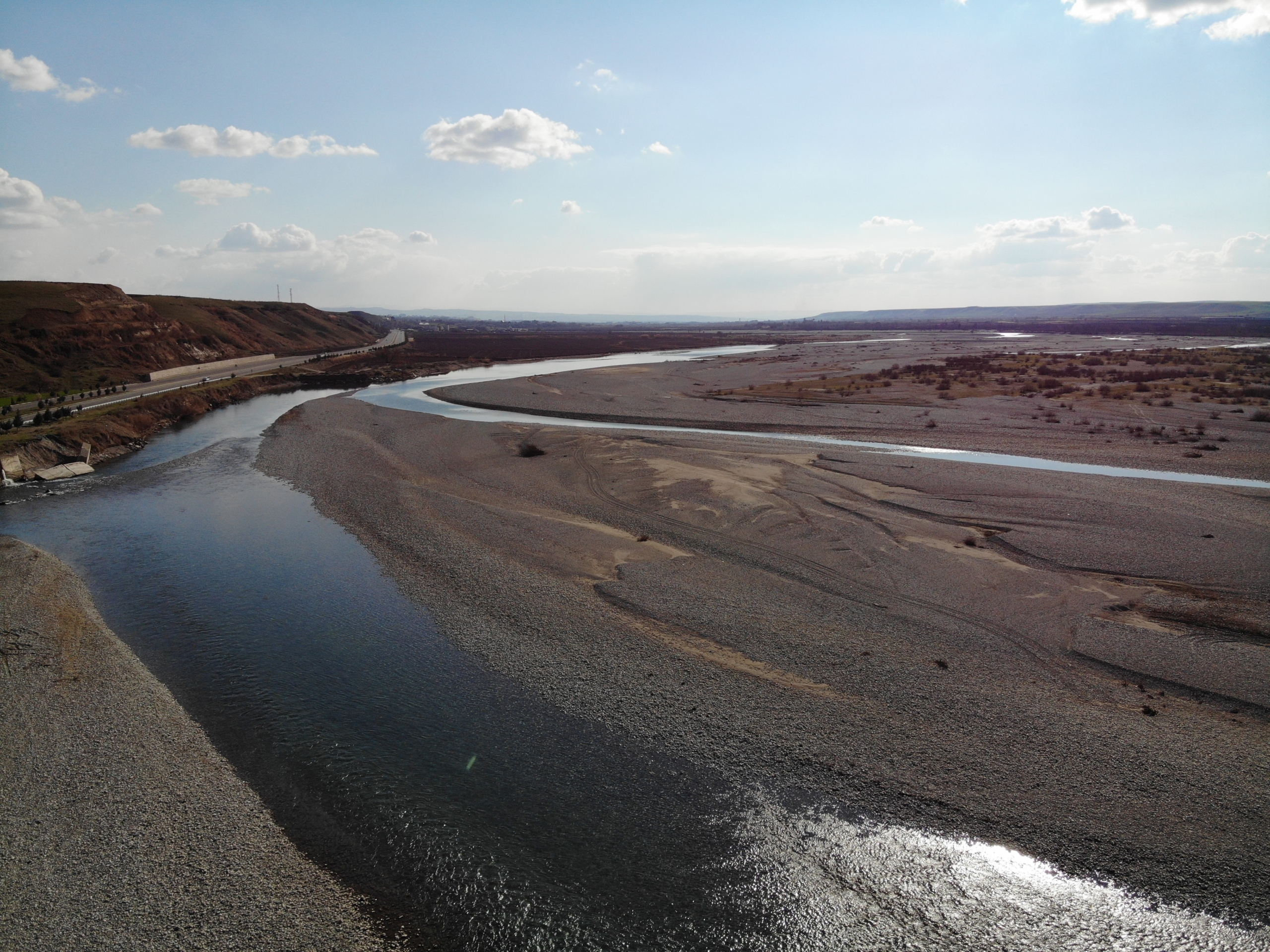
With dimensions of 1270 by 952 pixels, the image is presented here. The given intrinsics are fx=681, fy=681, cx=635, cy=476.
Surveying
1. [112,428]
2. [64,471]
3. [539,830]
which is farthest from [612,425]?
[539,830]

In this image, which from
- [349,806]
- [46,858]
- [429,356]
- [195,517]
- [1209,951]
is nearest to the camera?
[1209,951]

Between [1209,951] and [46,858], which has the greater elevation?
[46,858]

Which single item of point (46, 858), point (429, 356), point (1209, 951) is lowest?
point (1209, 951)

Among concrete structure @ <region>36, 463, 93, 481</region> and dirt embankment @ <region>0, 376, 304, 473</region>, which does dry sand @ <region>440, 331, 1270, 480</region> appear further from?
concrete structure @ <region>36, 463, 93, 481</region>

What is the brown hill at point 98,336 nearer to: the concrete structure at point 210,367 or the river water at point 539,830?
the concrete structure at point 210,367

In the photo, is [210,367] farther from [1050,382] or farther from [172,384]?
[1050,382]

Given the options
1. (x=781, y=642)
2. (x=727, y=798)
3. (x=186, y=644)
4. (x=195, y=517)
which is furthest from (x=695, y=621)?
(x=195, y=517)

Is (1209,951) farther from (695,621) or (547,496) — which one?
(547,496)

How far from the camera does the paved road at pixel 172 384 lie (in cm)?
3844

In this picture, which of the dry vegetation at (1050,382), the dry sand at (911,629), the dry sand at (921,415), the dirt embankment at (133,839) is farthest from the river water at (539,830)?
the dry vegetation at (1050,382)

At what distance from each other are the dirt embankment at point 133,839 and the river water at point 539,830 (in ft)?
1.28

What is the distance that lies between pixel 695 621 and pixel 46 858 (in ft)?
32.6

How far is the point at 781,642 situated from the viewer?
1265cm

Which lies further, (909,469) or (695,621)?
(909,469)
